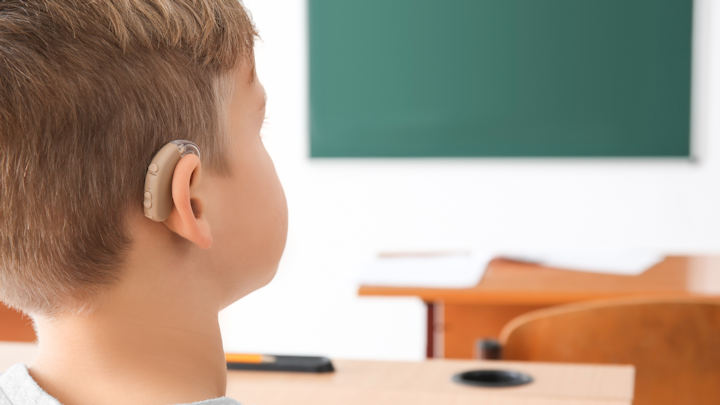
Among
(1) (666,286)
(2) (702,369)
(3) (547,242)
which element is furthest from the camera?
(3) (547,242)

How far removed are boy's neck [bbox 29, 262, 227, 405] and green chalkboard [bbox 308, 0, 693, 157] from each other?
3.36 metres

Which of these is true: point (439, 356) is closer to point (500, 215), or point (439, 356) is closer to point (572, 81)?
point (500, 215)

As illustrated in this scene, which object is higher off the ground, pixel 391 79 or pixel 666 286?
pixel 391 79

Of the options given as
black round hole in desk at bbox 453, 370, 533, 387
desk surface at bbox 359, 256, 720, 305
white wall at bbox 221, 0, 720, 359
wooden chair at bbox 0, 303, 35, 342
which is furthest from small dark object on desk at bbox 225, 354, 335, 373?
white wall at bbox 221, 0, 720, 359

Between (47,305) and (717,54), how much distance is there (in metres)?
3.56

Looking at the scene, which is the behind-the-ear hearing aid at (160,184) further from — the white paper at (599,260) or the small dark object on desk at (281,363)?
the white paper at (599,260)

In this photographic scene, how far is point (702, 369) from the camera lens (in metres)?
1.41

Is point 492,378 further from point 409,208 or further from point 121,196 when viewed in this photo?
point 409,208

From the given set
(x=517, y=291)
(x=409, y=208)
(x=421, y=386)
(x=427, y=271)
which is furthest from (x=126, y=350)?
(x=409, y=208)

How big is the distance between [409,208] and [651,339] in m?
2.59

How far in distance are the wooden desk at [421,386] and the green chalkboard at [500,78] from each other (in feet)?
9.39

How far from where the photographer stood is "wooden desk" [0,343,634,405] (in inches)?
39.4

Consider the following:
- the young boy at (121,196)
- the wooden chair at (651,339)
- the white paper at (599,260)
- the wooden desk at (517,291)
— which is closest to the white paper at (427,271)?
the wooden desk at (517,291)

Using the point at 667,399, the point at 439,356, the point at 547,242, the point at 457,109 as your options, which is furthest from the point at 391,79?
the point at 667,399
